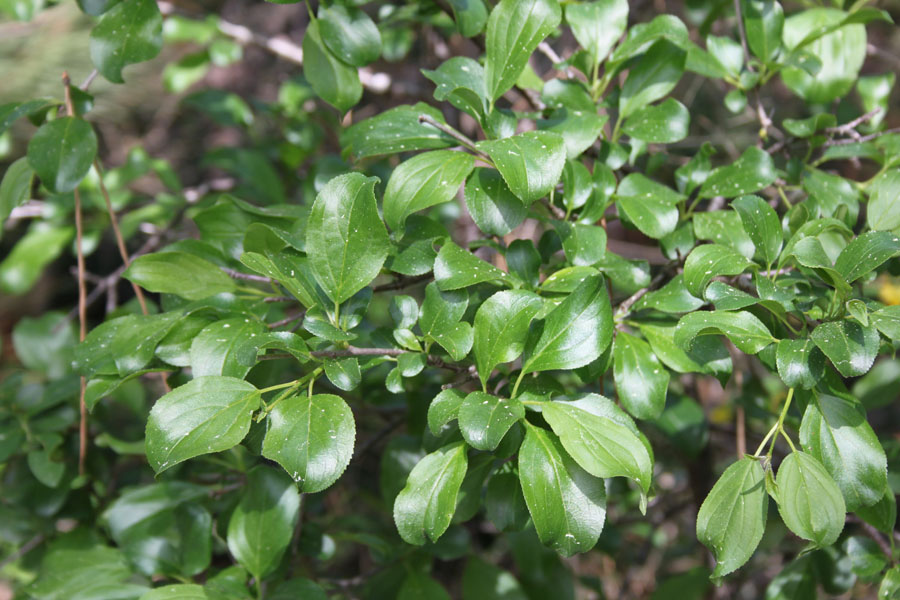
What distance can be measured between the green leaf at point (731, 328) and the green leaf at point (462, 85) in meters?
0.25

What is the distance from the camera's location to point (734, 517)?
542 millimetres

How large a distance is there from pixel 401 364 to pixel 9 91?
146 centimetres

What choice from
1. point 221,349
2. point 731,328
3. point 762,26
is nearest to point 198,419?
point 221,349

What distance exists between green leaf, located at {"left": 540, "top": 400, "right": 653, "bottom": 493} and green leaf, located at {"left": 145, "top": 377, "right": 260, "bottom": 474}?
0.74ft

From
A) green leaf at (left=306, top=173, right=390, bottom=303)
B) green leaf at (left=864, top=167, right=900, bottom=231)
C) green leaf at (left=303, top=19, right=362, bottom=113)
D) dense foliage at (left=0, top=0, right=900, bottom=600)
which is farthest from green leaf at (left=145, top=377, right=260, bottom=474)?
green leaf at (left=864, top=167, right=900, bottom=231)

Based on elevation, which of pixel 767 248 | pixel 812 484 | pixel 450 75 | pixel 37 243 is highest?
pixel 450 75

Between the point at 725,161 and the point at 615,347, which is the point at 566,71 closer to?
the point at 615,347

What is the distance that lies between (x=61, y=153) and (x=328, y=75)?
27 cm

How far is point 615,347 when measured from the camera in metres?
0.63

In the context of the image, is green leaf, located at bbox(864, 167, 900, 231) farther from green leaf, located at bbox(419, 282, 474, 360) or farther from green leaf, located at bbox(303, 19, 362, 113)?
green leaf, located at bbox(303, 19, 362, 113)

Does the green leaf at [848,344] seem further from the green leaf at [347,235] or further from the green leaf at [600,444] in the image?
the green leaf at [347,235]

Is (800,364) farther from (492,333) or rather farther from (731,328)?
(492,333)

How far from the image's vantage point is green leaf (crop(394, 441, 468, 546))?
0.55m

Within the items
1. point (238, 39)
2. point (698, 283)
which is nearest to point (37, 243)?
point (238, 39)
